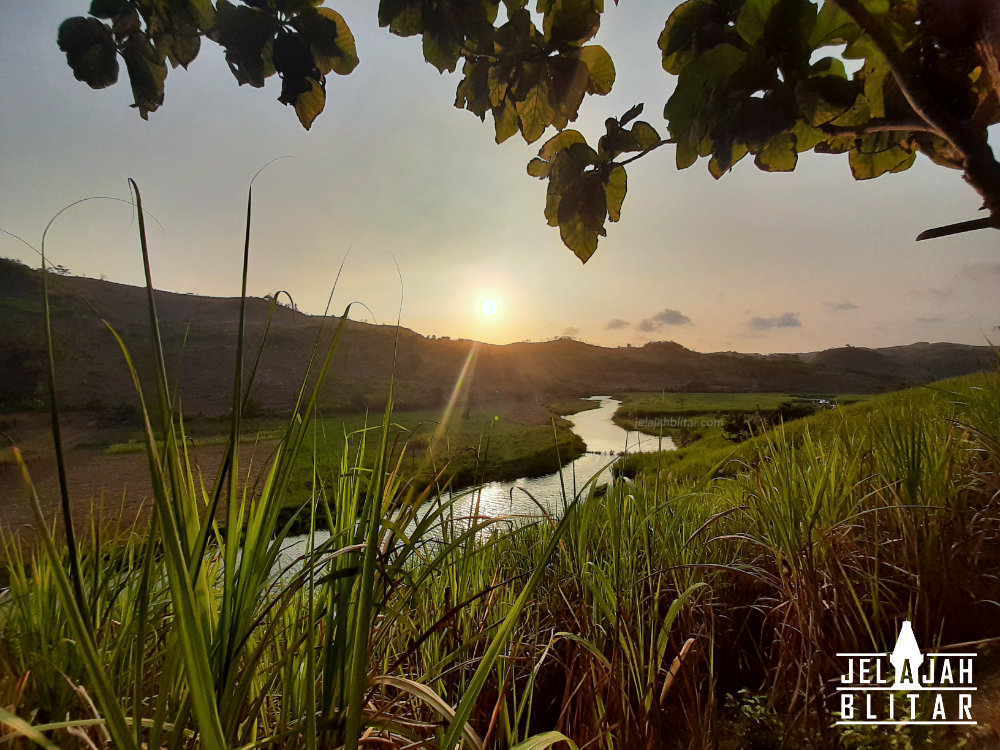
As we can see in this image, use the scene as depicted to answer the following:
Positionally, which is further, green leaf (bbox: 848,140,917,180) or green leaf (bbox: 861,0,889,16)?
green leaf (bbox: 848,140,917,180)

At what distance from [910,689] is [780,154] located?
1.32 metres

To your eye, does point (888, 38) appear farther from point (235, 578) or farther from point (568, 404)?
point (568, 404)

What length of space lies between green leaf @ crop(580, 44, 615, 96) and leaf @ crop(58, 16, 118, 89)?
3.41 feet

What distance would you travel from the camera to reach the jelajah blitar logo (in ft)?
3.67

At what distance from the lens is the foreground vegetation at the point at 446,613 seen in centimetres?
58

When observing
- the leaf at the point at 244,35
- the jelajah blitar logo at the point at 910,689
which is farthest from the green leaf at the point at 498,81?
the jelajah blitar logo at the point at 910,689

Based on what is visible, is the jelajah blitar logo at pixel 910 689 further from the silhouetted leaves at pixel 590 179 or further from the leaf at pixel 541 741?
the silhouetted leaves at pixel 590 179

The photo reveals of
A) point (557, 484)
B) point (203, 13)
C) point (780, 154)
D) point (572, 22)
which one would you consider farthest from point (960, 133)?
point (557, 484)

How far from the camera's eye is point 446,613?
2.82 feet

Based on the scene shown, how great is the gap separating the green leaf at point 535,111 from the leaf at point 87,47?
0.90 m

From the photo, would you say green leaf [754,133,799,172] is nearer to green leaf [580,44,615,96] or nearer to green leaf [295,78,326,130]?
green leaf [580,44,615,96]

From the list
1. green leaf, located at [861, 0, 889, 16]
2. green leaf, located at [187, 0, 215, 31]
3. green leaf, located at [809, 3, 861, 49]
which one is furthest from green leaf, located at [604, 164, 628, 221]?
green leaf, located at [187, 0, 215, 31]

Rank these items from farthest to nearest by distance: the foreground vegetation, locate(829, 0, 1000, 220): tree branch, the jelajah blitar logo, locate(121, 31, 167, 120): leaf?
the jelajah blitar logo < locate(121, 31, 167, 120): leaf < locate(829, 0, 1000, 220): tree branch < the foreground vegetation

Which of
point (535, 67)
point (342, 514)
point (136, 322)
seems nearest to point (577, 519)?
point (342, 514)
